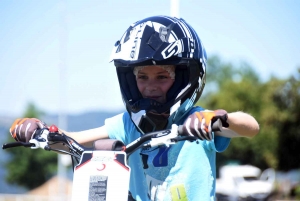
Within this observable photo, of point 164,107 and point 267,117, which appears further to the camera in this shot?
point 267,117

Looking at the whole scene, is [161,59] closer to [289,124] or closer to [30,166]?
[289,124]

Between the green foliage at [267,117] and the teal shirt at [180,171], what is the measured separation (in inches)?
1251

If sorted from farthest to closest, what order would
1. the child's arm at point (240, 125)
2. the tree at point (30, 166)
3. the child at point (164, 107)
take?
the tree at point (30, 166)
the child at point (164, 107)
the child's arm at point (240, 125)

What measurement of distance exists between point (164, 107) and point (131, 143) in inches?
23.3

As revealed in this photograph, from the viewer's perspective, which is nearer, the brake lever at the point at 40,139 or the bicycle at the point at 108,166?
the bicycle at the point at 108,166

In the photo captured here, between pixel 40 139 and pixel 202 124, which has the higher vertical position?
pixel 202 124

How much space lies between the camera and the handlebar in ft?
12.3

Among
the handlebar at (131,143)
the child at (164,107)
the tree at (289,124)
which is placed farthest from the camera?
the tree at (289,124)

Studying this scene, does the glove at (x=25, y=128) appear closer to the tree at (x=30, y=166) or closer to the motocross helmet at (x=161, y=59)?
the motocross helmet at (x=161, y=59)

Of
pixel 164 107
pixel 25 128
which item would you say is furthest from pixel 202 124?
pixel 25 128

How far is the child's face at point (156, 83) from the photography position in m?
4.50

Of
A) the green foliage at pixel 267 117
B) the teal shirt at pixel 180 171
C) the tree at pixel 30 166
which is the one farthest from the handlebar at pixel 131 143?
the tree at pixel 30 166

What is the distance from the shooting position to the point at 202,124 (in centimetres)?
369

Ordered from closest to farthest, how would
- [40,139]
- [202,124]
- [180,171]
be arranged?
[202,124] < [40,139] < [180,171]
